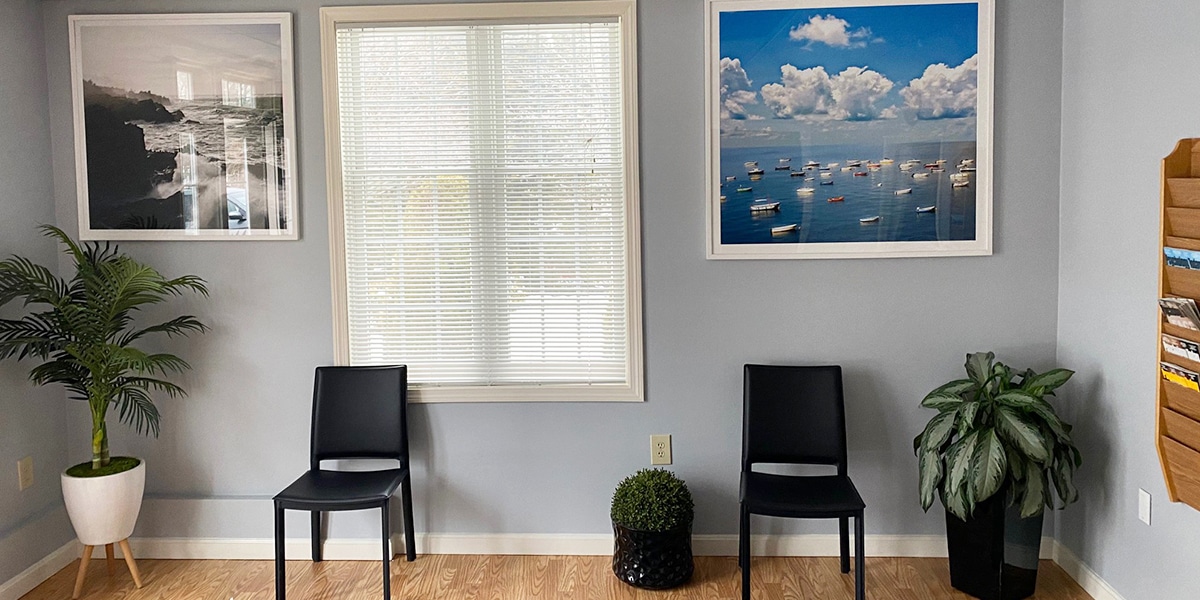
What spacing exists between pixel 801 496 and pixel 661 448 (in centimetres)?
65

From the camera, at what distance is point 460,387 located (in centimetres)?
328

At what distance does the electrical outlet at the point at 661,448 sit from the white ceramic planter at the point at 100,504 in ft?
6.22

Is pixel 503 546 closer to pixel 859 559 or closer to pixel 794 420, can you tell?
pixel 794 420

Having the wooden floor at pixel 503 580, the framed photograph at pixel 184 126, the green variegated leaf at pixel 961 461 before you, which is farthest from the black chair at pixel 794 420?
the framed photograph at pixel 184 126

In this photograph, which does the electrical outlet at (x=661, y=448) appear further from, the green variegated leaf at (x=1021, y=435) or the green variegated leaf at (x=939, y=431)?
the green variegated leaf at (x=1021, y=435)

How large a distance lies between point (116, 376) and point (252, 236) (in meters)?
0.69

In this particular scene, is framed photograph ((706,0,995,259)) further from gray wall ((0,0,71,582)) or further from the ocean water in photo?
gray wall ((0,0,71,582))

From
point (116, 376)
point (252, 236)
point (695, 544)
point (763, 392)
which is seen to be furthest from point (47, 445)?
point (763, 392)

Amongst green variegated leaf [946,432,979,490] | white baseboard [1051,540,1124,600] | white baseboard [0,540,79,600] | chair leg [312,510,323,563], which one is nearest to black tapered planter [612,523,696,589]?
green variegated leaf [946,432,979,490]

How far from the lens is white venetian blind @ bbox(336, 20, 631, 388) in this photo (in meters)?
3.20

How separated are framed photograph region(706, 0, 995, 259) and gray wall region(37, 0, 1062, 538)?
0.25 feet

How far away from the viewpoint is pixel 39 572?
316 cm

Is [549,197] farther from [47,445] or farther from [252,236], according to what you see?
[47,445]

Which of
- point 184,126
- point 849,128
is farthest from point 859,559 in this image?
point 184,126
